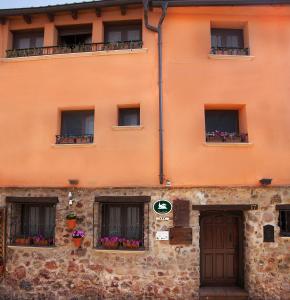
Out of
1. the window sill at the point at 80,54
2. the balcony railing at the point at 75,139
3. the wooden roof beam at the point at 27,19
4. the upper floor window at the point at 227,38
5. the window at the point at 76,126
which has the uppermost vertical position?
the wooden roof beam at the point at 27,19

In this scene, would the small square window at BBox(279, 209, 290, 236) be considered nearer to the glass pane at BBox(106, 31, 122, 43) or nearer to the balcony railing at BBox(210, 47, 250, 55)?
the balcony railing at BBox(210, 47, 250, 55)

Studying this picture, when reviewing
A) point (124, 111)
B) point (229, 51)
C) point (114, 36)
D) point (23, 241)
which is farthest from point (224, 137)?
point (23, 241)

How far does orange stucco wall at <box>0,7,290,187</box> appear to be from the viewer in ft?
32.6

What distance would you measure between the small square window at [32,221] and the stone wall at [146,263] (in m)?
0.45

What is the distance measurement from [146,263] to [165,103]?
4.59 metres

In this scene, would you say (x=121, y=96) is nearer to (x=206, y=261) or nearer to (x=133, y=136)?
(x=133, y=136)

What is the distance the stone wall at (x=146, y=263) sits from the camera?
31.3ft

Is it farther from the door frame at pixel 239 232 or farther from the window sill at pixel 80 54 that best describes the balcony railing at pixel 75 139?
the door frame at pixel 239 232

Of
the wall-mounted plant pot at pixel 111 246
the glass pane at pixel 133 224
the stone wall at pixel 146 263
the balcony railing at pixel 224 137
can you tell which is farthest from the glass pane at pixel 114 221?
the balcony railing at pixel 224 137

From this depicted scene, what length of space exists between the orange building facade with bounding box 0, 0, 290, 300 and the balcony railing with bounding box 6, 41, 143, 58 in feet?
0.14

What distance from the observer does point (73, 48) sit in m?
10.9

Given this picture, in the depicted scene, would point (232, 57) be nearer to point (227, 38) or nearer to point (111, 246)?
point (227, 38)

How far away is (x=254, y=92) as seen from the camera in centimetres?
1016

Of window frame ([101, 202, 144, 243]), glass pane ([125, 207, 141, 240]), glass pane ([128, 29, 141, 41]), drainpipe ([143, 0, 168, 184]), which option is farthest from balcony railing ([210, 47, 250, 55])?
glass pane ([125, 207, 141, 240])
